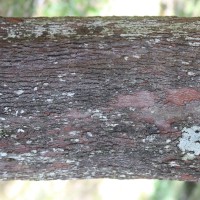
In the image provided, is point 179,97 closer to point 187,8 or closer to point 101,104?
point 101,104

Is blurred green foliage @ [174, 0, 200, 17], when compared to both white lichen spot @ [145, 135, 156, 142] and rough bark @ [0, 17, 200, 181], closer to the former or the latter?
rough bark @ [0, 17, 200, 181]

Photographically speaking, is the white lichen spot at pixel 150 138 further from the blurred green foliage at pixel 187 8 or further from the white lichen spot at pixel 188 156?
the blurred green foliage at pixel 187 8

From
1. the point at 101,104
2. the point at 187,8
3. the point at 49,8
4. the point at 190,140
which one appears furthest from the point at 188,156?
the point at 49,8

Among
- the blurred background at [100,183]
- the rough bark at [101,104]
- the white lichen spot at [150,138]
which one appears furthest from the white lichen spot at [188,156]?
the blurred background at [100,183]

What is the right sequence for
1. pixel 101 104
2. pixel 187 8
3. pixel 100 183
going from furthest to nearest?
pixel 100 183 < pixel 187 8 < pixel 101 104

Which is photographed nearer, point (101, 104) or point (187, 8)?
point (101, 104)

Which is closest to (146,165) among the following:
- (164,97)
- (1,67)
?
(164,97)
